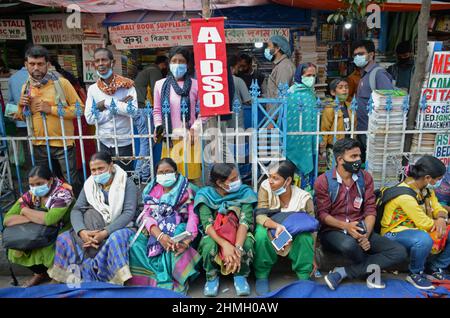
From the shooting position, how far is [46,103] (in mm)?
3846

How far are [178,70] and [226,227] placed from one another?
159 centimetres

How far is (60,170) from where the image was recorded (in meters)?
4.21

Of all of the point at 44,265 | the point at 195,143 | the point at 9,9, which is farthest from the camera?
the point at 9,9

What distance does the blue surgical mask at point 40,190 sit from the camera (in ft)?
11.1

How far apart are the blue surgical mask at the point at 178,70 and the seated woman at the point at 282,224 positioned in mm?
1316

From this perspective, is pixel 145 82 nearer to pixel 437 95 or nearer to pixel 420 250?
pixel 437 95

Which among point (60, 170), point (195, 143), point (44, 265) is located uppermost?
point (195, 143)

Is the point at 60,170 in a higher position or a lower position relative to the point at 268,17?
lower

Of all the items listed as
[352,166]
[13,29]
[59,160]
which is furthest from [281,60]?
[13,29]

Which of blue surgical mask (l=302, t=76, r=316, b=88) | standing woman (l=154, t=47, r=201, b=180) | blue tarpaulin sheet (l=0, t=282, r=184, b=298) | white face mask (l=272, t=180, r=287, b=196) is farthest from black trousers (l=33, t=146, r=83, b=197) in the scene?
blue surgical mask (l=302, t=76, r=316, b=88)
